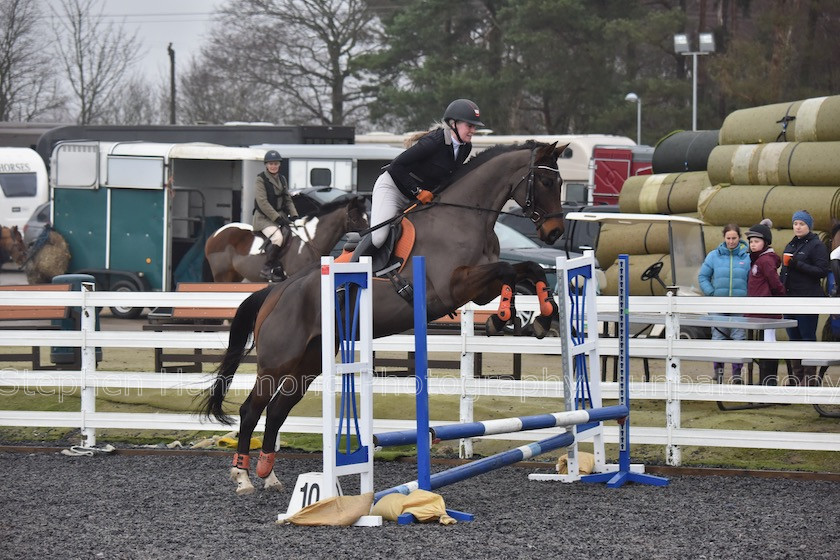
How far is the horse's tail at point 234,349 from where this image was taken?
23.8ft

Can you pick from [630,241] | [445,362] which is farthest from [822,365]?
[630,241]

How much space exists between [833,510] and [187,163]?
16481mm

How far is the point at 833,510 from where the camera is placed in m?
6.22

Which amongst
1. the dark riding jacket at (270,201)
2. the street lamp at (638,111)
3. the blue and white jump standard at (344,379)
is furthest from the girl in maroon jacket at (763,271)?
the street lamp at (638,111)

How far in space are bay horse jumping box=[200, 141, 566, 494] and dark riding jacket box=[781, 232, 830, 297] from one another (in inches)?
176

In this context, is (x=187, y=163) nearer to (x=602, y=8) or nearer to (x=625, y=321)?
(x=625, y=321)

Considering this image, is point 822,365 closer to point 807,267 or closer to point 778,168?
point 807,267

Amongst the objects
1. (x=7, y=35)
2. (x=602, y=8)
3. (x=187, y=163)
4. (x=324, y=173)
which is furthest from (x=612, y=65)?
(x=7, y=35)

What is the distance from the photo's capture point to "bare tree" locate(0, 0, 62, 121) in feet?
129

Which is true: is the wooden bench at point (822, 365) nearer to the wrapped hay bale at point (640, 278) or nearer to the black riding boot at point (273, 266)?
the wrapped hay bale at point (640, 278)

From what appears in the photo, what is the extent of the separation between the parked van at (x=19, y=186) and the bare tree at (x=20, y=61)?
419 inches

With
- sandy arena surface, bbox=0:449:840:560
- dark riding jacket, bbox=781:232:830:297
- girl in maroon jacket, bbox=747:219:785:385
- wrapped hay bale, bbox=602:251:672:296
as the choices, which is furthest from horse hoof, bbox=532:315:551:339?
wrapped hay bale, bbox=602:251:672:296

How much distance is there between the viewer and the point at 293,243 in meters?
14.0

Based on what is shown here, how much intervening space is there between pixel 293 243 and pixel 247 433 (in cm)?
722
